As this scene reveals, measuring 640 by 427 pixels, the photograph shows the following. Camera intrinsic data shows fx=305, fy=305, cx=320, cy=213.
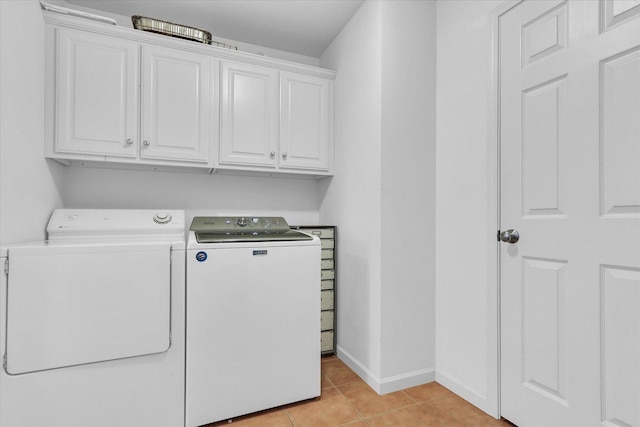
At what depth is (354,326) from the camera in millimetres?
2203

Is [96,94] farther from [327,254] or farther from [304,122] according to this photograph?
[327,254]

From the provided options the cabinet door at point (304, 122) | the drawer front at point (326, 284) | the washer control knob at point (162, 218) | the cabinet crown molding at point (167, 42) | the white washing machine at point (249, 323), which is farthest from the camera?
the drawer front at point (326, 284)

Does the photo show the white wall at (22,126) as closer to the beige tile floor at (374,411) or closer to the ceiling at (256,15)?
the ceiling at (256,15)

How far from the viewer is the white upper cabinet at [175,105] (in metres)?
1.79

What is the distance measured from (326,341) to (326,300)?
324mm

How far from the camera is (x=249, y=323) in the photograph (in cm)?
167

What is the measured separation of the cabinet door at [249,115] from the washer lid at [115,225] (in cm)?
55

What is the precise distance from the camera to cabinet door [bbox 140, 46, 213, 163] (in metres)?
1.95

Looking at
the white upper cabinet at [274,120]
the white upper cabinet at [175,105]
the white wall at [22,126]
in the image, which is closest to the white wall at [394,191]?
the white upper cabinet at [274,120]

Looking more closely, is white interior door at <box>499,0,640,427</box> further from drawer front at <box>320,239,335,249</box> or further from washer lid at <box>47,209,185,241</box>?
washer lid at <box>47,209,185,241</box>

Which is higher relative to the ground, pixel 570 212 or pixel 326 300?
pixel 570 212

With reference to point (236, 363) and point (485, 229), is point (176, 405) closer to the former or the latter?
point (236, 363)

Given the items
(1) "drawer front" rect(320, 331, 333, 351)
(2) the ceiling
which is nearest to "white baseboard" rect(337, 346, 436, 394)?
(1) "drawer front" rect(320, 331, 333, 351)

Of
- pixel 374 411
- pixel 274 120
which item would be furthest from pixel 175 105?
pixel 374 411
